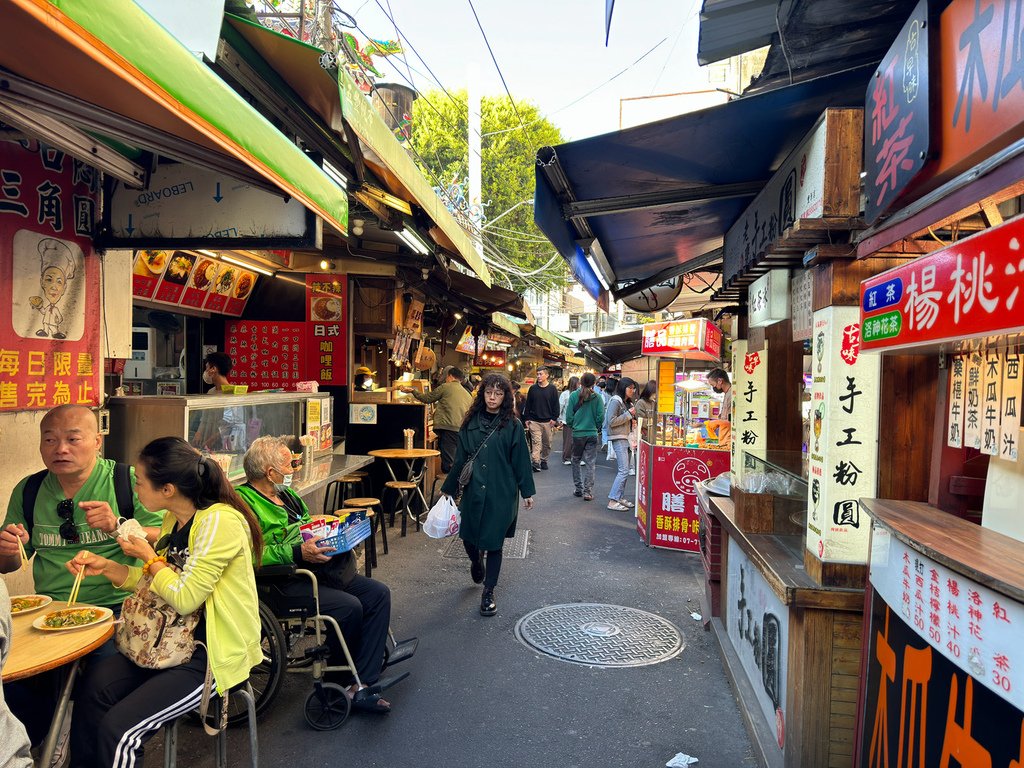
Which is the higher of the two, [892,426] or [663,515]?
[892,426]

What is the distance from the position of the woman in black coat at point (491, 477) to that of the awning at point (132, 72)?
3265 millimetres

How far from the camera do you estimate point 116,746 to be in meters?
2.35

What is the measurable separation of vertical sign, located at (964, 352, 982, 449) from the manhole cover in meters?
2.82

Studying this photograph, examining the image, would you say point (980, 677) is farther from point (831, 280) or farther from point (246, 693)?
point (246, 693)

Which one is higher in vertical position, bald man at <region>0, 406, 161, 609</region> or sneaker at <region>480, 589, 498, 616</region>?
bald man at <region>0, 406, 161, 609</region>

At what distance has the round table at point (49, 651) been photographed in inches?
87.8

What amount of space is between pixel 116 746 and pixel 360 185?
399cm

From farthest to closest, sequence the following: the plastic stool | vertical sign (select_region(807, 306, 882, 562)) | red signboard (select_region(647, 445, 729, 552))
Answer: red signboard (select_region(647, 445, 729, 552)), vertical sign (select_region(807, 306, 882, 562)), the plastic stool

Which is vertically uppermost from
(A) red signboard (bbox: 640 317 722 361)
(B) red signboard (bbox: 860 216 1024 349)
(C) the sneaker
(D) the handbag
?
(A) red signboard (bbox: 640 317 722 361)

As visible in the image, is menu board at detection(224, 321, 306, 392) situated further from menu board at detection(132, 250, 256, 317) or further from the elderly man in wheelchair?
the elderly man in wheelchair

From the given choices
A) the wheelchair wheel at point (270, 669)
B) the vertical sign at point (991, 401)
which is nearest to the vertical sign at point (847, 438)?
the vertical sign at point (991, 401)

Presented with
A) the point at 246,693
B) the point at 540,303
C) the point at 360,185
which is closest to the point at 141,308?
the point at 360,185

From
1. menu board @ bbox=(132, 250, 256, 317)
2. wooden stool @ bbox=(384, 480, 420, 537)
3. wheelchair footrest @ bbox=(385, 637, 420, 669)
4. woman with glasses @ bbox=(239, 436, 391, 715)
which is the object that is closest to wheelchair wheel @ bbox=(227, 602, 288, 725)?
woman with glasses @ bbox=(239, 436, 391, 715)

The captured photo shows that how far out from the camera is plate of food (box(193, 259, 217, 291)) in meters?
7.81
